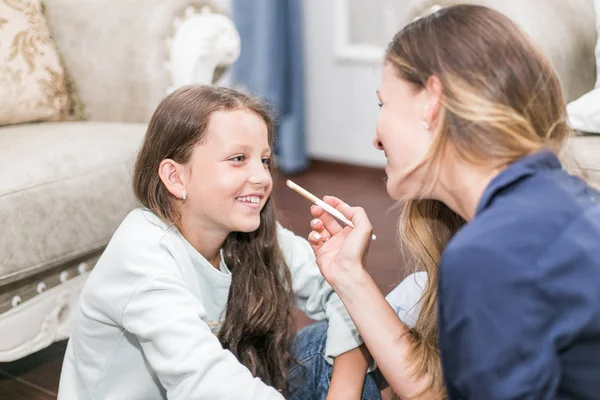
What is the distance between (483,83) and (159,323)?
1.77 feet

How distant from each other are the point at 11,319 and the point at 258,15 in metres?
1.92

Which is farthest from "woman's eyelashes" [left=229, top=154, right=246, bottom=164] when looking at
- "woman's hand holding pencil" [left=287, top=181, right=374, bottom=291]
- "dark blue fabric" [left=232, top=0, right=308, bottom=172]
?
"dark blue fabric" [left=232, top=0, right=308, bottom=172]

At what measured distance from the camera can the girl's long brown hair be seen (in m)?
1.25

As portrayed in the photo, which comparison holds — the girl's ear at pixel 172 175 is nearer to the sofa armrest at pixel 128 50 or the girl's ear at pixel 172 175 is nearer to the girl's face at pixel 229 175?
the girl's face at pixel 229 175

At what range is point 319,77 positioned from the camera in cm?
328

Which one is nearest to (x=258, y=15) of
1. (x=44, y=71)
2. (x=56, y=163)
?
(x=44, y=71)

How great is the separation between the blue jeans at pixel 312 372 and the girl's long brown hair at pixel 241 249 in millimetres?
19

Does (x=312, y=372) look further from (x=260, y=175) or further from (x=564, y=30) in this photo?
(x=564, y=30)

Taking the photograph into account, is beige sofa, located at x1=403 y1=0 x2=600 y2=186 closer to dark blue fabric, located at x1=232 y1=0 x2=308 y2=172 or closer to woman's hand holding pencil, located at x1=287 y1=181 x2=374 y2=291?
woman's hand holding pencil, located at x1=287 y1=181 x2=374 y2=291

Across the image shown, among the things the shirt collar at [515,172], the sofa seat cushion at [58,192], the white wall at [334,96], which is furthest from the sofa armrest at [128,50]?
the white wall at [334,96]

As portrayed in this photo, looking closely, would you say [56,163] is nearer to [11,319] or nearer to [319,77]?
[11,319]

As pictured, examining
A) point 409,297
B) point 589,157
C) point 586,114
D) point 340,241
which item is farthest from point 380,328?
point 586,114

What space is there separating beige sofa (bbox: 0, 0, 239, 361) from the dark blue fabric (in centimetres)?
115

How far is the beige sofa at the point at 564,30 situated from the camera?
5.49 ft
